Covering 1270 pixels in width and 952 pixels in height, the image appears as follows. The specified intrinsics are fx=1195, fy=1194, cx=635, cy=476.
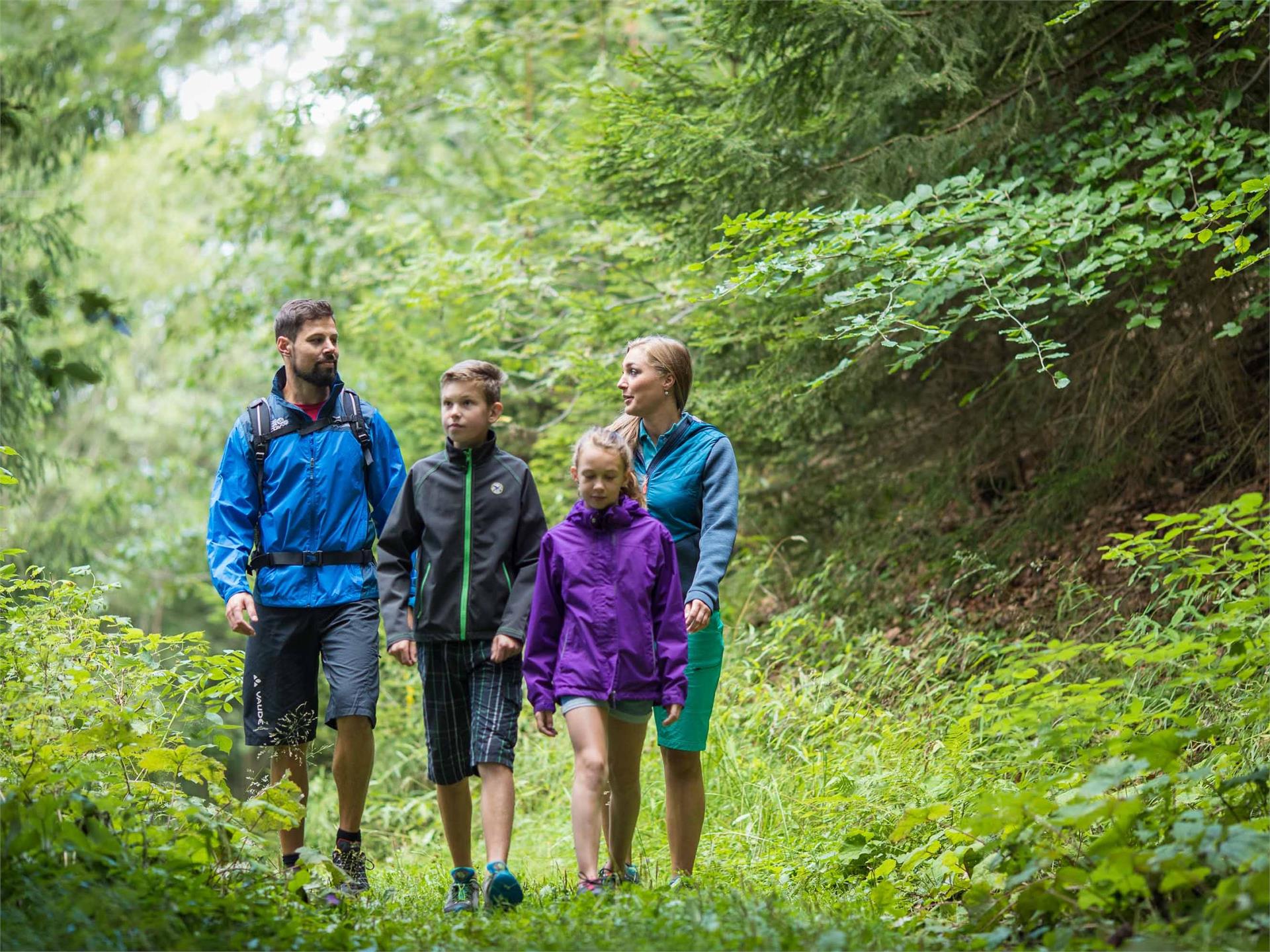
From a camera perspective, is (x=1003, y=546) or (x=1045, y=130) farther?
(x=1003, y=546)

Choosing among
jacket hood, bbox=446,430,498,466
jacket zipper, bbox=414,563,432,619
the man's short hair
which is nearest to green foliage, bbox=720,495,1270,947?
jacket zipper, bbox=414,563,432,619

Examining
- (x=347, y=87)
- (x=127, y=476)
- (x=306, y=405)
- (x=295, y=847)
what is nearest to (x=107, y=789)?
(x=295, y=847)

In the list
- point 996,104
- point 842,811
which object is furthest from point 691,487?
point 996,104

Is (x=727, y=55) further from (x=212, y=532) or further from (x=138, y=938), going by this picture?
(x=138, y=938)

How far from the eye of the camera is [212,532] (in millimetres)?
5059

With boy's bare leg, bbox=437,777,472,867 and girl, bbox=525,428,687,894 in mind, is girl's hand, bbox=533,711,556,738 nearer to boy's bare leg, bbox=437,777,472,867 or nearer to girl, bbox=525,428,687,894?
girl, bbox=525,428,687,894

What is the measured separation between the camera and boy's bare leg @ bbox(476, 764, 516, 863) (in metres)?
4.41

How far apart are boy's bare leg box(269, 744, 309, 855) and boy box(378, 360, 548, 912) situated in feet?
2.22

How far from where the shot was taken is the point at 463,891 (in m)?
4.45

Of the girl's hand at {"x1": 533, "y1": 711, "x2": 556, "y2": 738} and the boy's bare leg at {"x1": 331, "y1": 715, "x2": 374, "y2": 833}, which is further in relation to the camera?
the boy's bare leg at {"x1": 331, "y1": 715, "x2": 374, "y2": 833}

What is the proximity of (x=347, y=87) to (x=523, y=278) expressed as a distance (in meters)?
5.45

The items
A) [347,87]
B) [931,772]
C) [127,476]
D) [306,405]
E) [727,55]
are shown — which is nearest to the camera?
[306,405]

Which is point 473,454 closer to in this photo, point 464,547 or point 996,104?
point 464,547

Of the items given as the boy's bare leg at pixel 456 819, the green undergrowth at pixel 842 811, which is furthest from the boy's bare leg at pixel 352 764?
the boy's bare leg at pixel 456 819
